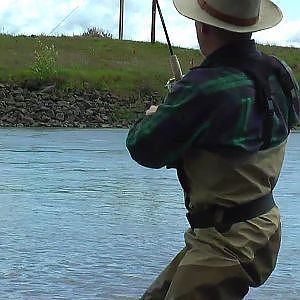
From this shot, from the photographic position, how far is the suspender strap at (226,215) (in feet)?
11.2

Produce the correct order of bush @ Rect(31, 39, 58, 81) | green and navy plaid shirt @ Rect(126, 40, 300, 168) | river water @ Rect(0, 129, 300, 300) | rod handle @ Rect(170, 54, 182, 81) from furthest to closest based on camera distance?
1. bush @ Rect(31, 39, 58, 81)
2. river water @ Rect(0, 129, 300, 300)
3. rod handle @ Rect(170, 54, 182, 81)
4. green and navy plaid shirt @ Rect(126, 40, 300, 168)

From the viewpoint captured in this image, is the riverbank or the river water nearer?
the river water

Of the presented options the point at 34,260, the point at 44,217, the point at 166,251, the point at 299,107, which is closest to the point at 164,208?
the point at 44,217

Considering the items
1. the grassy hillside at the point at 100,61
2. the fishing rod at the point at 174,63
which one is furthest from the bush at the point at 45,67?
the fishing rod at the point at 174,63

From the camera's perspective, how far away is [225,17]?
349 cm

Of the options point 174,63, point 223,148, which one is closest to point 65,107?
point 174,63

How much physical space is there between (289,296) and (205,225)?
276 cm

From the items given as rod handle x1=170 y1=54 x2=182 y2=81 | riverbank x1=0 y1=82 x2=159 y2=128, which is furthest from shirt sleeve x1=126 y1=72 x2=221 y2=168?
riverbank x1=0 y1=82 x2=159 y2=128

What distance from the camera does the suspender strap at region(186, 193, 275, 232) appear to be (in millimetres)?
3428

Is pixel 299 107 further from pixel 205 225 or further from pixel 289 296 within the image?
pixel 289 296

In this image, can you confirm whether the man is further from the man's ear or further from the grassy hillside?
the grassy hillside

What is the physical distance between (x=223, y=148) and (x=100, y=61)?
143 ft

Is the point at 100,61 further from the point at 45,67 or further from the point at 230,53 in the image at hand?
the point at 230,53

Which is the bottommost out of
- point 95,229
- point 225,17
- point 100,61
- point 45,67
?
point 100,61
